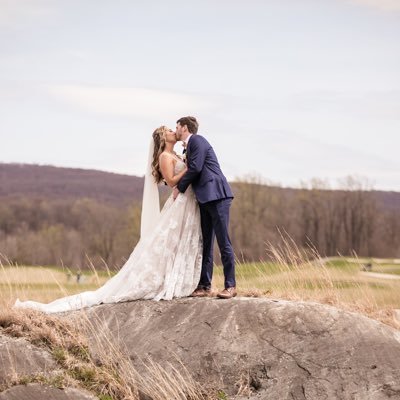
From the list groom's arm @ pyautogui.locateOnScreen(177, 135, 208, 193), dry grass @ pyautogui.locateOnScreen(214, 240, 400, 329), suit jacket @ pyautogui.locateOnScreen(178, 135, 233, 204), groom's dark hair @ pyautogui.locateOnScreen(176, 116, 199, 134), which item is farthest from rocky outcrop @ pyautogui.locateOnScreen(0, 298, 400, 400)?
groom's dark hair @ pyautogui.locateOnScreen(176, 116, 199, 134)

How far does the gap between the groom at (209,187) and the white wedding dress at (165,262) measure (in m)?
0.22

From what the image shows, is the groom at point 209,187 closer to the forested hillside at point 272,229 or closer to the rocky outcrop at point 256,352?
the rocky outcrop at point 256,352

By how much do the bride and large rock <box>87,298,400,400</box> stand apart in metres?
0.57

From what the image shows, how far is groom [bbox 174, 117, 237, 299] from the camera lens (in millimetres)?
9953

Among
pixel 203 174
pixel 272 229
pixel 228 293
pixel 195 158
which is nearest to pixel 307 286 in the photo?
pixel 228 293

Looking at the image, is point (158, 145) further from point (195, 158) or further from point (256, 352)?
point (256, 352)

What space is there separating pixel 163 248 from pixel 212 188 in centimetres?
128

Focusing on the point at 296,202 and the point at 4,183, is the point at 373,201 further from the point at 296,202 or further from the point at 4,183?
the point at 4,183

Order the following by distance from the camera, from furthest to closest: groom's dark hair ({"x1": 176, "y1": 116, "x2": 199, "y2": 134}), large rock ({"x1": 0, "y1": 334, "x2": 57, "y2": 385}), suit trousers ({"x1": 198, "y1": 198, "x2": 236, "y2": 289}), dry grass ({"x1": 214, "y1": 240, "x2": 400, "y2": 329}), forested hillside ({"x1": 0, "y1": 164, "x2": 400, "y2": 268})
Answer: forested hillside ({"x1": 0, "y1": 164, "x2": 400, "y2": 268}), dry grass ({"x1": 214, "y1": 240, "x2": 400, "y2": 329}), groom's dark hair ({"x1": 176, "y1": 116, "x2": 199, "y2": 134}), suit trousers ({"x1": 198, "y1": 198, "x2": 236, "y2": 289}), large rock ({"x1": 0, "y1": 334, "x2": 57, "y2": 385})

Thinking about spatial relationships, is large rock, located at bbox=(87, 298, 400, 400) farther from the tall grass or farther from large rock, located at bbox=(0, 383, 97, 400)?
large rock, located at bbox=(0, 383, 97, 400)

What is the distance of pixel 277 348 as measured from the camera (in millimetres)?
9430

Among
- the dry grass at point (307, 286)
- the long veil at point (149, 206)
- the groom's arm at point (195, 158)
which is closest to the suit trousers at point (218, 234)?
the groom's arm at point (195, 158)

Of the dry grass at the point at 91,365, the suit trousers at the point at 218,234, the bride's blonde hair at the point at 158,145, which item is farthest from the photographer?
the bride's blonde hair at the point at 158,145

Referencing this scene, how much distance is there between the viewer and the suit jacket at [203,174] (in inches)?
393
